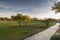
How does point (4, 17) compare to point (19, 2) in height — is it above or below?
below

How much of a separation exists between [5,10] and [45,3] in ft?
8.34

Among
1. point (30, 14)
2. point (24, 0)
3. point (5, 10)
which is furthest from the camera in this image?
point (30, 14)

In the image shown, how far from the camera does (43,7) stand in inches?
410

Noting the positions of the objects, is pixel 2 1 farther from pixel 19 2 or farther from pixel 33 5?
pixel 33 5

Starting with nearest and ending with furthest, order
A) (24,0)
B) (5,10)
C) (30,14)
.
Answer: (5,10) < (24,0) < (30,14)

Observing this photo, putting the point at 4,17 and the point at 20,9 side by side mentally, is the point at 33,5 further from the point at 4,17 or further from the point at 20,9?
the point at 4,17

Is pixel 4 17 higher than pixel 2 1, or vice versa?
pixel 2 1

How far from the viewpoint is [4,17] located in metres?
9.16

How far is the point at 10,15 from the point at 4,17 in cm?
66

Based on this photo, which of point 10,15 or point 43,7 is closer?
point 10,15

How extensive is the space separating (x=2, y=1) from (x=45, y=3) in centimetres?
259

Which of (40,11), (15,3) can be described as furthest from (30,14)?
(15,3)

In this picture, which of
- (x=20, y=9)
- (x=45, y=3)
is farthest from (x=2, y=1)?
(x=45, y=3)

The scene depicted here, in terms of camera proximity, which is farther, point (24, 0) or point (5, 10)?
point (24, 0)
